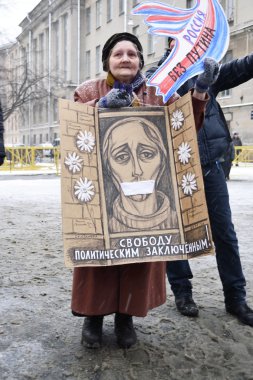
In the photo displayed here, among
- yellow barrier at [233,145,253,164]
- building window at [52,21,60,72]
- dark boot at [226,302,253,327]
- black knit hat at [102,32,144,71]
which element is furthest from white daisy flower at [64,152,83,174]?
building window at [52,21,60,72]

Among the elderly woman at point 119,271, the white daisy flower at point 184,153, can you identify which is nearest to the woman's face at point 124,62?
the elderly woman at point 119,271

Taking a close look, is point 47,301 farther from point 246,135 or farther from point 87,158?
point 246,135

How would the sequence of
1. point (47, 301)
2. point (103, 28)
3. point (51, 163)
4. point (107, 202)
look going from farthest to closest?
1. point (103, 28)
2. point (51, 163)
3. point (47, 301)
4. point (107, 202)

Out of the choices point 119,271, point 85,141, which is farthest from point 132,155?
point 119,271

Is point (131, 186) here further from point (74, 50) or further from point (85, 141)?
point (74, 50)

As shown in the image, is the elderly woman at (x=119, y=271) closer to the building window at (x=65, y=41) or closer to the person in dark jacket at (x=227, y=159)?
the person in dark jacket at (x=227, y=159)

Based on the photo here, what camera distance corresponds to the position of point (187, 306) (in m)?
3.12

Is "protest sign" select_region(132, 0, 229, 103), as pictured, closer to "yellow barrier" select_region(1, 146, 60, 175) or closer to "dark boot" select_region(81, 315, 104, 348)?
"dark boot" select_region(81, 315, 104, 348)

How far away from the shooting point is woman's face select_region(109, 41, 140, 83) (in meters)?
2.46

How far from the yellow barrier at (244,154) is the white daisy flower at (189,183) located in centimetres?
2020

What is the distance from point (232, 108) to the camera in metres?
27.9

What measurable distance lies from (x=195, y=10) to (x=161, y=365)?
1804mm

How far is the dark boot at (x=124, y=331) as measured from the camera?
8.54 ft

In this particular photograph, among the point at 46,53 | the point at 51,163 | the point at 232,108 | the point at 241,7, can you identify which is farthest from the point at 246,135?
the point at 46,53
